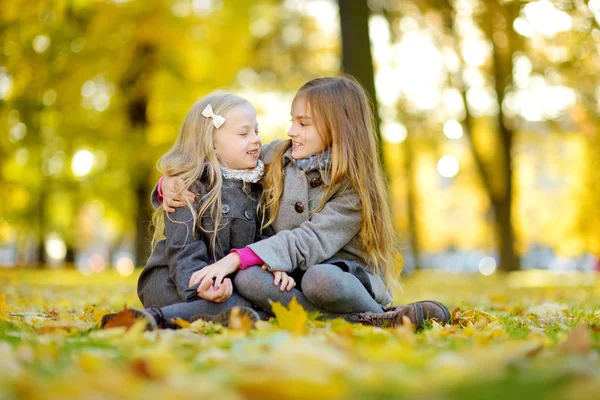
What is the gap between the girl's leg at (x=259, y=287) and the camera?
360cm

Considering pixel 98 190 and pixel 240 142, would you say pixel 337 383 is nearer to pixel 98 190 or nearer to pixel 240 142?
pixel 240 142

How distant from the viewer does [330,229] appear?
3840 millimetres

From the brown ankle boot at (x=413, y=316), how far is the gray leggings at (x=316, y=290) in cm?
13

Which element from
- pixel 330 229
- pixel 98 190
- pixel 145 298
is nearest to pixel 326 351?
pixel 330 229

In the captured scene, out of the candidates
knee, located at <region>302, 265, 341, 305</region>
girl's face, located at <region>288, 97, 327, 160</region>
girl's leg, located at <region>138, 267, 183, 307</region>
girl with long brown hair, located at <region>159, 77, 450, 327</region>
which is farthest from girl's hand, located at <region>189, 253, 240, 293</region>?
girl's face, located at <region>288, 97, 327, 160</region>

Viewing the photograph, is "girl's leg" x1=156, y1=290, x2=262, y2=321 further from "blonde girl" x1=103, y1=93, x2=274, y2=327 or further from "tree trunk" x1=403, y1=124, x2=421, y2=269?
"tree trunk" x1=403, y1=124, x2=421, y2=269

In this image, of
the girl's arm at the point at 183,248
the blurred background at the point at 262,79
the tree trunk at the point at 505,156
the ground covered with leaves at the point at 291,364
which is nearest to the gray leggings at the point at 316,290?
the girl's arm at the point at 183,248

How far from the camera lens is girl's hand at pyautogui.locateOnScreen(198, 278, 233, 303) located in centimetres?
353

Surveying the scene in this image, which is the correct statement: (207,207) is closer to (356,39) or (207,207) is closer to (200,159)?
(200,159)

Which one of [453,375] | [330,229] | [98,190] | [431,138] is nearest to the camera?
[453,375]

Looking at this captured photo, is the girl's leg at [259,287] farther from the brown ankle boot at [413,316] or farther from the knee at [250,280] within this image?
the brown ankle boot at [413,316]

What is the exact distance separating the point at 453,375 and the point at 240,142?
97.4 inches

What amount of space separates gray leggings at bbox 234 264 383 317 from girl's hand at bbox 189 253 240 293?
0.06 m

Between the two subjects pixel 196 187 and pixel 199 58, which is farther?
pixel 199 58
